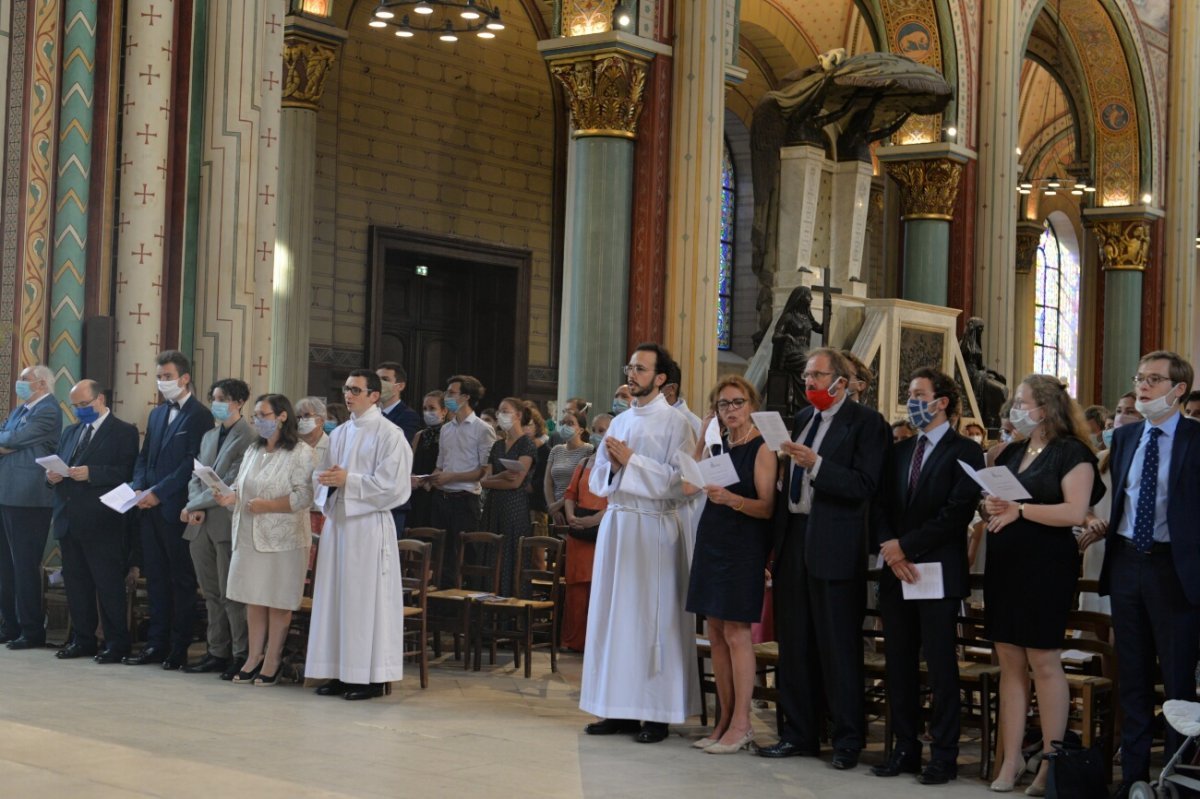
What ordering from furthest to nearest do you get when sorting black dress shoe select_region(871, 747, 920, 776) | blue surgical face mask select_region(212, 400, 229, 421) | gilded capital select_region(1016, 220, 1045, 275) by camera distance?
gilded capital select_region(1016, 220, 1045, 275)
blue surgical face mask select_region(212, 400, 229, 421)
black dress shoe select_region(871, 747, 920, 776)

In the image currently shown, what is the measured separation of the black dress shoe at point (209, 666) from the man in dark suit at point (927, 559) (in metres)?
3.89

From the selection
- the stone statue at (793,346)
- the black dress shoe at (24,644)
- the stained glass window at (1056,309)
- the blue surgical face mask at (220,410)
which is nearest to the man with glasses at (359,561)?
the blue surgical face mask at (220,410)

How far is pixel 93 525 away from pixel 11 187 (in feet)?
8.65

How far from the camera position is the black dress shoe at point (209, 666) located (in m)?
8.51

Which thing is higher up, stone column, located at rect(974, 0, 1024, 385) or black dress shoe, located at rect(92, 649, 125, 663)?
stone column, located at rect(974, 0, 1024, 385)

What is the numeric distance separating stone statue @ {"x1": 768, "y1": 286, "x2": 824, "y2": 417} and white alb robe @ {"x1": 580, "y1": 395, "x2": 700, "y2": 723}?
6.96m

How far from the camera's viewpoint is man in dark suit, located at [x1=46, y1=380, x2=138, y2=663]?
8789 millimetres

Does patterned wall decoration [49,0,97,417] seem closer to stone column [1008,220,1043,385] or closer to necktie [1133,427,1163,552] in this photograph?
necktie [1133,427,1163,552]

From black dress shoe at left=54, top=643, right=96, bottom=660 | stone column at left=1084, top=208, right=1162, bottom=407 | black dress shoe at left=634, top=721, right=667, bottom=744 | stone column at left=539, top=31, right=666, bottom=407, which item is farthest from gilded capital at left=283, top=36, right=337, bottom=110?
stone column at left=1084, top=208, right=1162, bottom=407

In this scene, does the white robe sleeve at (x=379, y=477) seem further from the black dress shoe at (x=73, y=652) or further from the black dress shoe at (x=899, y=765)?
Result: the black dress shoe at (x=899, y=765)

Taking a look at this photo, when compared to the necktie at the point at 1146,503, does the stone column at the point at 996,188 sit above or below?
above

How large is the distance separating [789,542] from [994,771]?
4.09ft

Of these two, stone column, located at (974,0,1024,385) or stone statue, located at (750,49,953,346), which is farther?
stone column, located at (974,0,1024,385)

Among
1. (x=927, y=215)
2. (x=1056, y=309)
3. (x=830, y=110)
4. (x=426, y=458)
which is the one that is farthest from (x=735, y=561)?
(x=1056, y=309)
